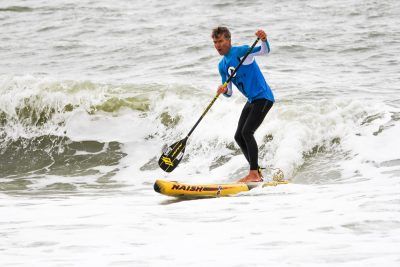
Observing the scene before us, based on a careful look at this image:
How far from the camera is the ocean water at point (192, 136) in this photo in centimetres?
562

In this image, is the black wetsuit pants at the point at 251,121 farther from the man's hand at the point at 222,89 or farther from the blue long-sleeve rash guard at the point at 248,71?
the man's hand at the point at 222,89

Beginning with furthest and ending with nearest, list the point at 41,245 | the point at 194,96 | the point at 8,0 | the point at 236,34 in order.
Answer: the point at 8,0 < the point at 236,34 < the point at 194,96 < the point at 41,245

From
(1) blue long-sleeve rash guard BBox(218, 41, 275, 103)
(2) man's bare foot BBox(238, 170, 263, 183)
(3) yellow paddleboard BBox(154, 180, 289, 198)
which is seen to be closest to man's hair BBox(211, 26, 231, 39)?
(1) blue long-sleeve rash guard BBox(218, 41, 275, 103)

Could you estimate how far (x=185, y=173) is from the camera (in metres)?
10.2

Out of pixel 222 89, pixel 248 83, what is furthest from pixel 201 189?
pixel 248 83

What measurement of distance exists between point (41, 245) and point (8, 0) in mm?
20912

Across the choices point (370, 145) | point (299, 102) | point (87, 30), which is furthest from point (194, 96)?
point (87, 30)

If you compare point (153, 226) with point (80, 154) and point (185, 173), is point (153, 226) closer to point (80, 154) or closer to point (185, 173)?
point (185, 173)

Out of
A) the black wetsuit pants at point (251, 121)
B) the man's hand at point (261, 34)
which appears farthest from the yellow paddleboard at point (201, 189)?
the man's hand at point (261, 34)

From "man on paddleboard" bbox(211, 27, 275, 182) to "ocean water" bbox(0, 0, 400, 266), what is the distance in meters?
0.57

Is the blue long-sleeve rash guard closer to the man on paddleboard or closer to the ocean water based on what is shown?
the man on paddleboard

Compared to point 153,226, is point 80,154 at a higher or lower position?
lower

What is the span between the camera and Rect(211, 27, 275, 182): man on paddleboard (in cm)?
766

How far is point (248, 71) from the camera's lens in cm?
771
